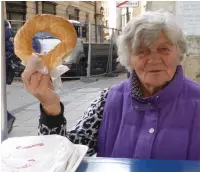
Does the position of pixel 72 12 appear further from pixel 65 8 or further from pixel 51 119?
pixel 51 119

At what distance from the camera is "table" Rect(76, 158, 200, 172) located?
51.9 inches

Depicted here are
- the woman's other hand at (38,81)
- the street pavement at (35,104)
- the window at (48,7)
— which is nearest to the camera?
the woman's other hand at (38,81)

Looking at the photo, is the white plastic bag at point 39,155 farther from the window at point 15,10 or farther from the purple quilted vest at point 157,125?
the window at point 15,10

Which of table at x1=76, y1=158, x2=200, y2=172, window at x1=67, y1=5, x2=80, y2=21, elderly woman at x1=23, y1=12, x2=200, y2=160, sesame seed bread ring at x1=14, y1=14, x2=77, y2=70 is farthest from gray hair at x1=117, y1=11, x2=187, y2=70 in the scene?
window at x1=67, y1=5, x2=80, y2=21

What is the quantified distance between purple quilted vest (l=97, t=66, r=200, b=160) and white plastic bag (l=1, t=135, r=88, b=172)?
330mm

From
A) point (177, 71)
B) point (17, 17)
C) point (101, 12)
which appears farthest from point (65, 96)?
point (101, 12)

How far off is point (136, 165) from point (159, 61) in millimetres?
500

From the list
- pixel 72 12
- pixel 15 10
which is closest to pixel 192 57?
pixel 15 10

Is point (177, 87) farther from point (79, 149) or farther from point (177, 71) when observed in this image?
point (79, 149)

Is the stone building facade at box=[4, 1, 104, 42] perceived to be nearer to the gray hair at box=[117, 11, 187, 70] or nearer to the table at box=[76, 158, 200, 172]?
the gray hair at box=[117, 11, 187, 70]

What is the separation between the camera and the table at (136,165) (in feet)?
4.32

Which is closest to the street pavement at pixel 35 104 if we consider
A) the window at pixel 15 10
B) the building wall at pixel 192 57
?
the building wall at pixel 192 57

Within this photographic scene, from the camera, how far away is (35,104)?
24.5 ft

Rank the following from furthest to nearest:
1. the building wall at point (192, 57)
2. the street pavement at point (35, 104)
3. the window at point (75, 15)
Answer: the window at point (75, 15), the street pavement at point (35, 104), the building wall at point (192, 57)
